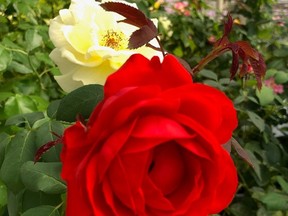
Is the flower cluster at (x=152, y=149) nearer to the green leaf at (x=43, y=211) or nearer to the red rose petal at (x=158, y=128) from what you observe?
the red rose petal at (x=158, y=128)

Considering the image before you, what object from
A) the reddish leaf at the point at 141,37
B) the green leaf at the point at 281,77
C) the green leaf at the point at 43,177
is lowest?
the green leaf at the point at 281,77

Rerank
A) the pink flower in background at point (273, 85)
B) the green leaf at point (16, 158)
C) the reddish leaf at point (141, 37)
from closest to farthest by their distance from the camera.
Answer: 1. the reddish leaf at point (141, 37)
2. the green leaf at point (16, 158)
3. the pink flower in background at point (273, 85)

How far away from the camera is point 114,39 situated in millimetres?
657

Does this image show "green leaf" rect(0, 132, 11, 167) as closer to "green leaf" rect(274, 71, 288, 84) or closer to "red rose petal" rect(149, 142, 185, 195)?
"red rose petal" rect(149, 142, 185, 195)

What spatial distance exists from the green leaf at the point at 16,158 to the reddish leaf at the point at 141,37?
217 millimetres

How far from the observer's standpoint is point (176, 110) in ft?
1.40

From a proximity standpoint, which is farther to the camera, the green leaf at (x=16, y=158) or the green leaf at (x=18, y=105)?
the green leaf at (x=18, y=105)

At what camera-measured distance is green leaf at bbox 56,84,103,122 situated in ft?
1.94

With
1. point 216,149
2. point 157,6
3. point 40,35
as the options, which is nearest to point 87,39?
point 216,149

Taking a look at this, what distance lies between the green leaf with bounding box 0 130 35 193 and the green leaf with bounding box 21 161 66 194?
0.11ft

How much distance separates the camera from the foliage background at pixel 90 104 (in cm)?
68

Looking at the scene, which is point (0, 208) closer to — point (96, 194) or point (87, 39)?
point (87, 39)

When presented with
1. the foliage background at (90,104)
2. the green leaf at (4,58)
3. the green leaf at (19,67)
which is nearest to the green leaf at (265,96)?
the foliage background at (90,104)

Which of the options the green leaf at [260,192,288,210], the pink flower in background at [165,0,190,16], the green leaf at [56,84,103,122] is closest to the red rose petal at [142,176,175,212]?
the green leaf at [56,84,103,122]
